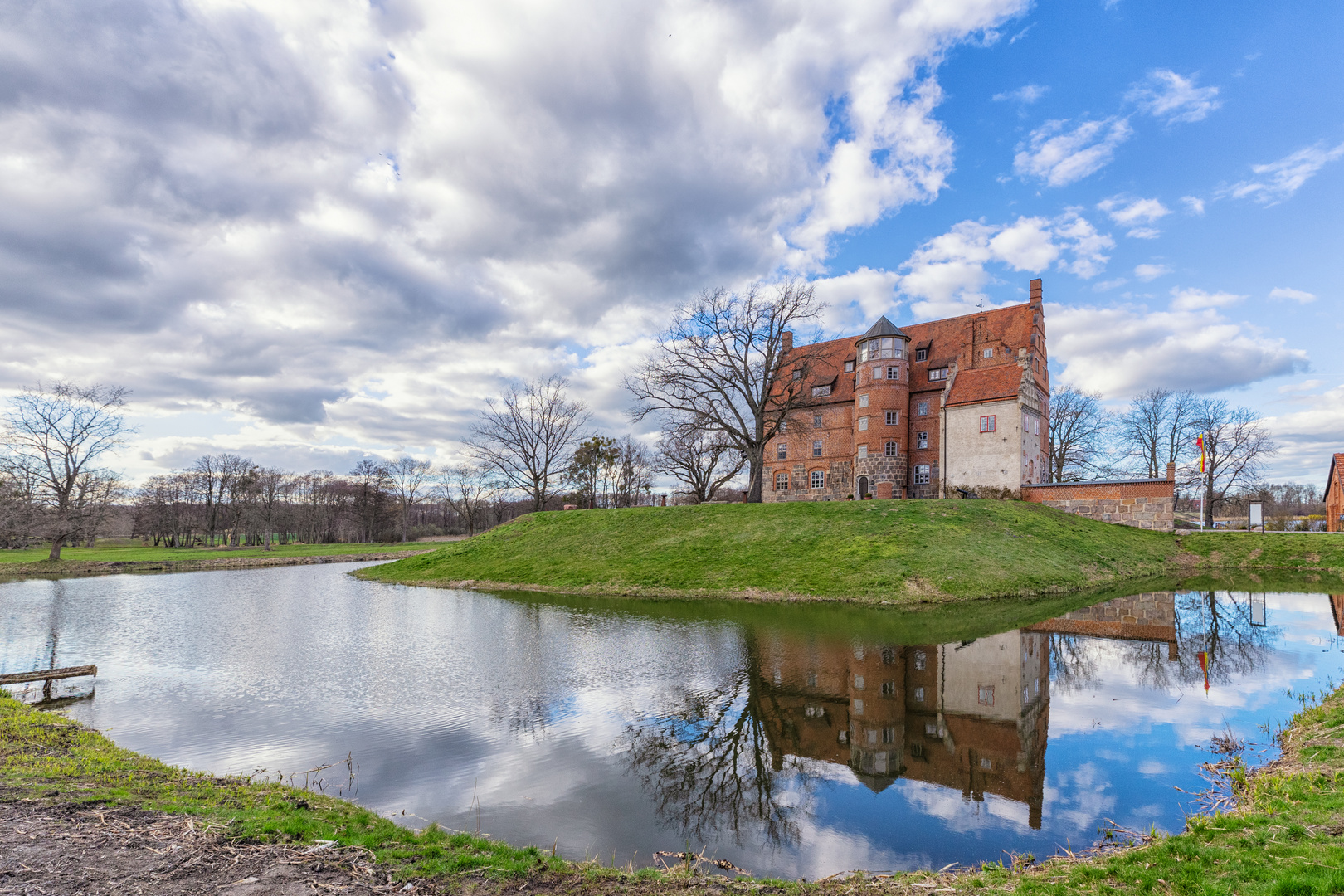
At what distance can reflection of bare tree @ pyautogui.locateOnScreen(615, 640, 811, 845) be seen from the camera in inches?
270

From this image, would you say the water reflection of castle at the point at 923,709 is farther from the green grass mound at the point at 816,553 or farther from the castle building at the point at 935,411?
the castle building at the point at 935,411

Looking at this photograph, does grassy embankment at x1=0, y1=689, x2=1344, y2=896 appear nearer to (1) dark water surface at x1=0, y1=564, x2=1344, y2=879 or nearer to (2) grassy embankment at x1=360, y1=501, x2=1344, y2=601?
(1) dark water surface at x1=0, y1=564, x2=1344, y2=879

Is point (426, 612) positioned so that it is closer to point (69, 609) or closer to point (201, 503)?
point (69, 609)

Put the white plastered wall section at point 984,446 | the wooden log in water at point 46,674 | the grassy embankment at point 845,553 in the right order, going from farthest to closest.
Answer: the white plastered wall section at point 984,446 → the grassy embankment at point 845,553 → the wooden log in water at point 46,674

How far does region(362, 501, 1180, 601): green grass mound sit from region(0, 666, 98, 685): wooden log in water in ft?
56.3

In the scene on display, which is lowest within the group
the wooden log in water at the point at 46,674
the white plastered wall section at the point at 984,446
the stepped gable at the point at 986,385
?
the wooden log in water at the point at 46,674

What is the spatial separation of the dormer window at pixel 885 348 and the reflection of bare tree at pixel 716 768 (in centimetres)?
3528

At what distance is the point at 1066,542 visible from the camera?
1179 inches

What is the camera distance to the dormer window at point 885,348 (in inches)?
1671

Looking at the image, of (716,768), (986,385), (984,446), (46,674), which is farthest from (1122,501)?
(46,674)

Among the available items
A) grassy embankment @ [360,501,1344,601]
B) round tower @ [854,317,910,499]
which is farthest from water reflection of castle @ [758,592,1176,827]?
round tower @ [854,317,910,499]

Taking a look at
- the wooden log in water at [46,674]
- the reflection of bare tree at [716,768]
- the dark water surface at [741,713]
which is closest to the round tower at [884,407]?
the dark water surface at [741,713]

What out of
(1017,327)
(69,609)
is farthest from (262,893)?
(1017,327)

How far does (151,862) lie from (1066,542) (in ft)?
112
